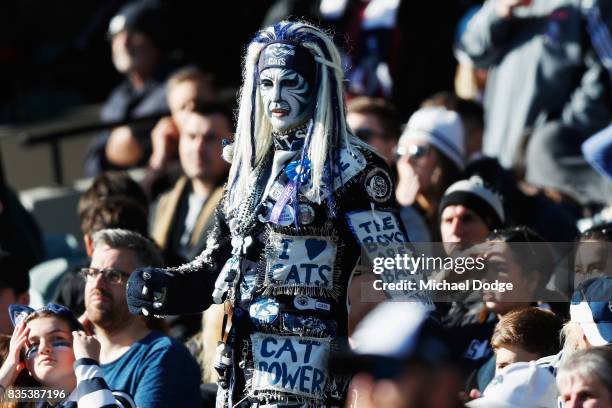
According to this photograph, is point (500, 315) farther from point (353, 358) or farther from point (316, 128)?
point (353, 358)

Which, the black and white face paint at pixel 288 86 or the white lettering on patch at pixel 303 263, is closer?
the white lettering on patch at pixel 303 263

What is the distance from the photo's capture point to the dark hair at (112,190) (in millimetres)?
7809

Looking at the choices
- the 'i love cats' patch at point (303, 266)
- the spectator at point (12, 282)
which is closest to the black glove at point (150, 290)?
the 'i love cats' patch at point (303, 266)

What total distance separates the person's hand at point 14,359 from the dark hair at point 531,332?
1.84 m

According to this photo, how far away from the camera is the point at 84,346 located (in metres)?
5.55

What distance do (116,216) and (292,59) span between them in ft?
7.84

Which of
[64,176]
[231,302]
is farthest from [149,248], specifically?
[64,176]

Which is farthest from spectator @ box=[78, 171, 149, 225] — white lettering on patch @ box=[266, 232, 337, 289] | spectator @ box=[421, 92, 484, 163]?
white lettering on patch @ box=[266, 232, 337, 289]

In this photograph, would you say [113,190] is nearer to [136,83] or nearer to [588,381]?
[136,83]

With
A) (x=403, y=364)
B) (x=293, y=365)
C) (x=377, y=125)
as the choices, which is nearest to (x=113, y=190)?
(x=377, y=125)

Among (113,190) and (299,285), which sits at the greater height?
(113,190)

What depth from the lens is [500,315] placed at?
6090mm

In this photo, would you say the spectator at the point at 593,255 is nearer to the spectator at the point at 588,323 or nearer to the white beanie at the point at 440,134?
the spectator at the point at 588,323

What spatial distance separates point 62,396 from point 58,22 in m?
7.99
